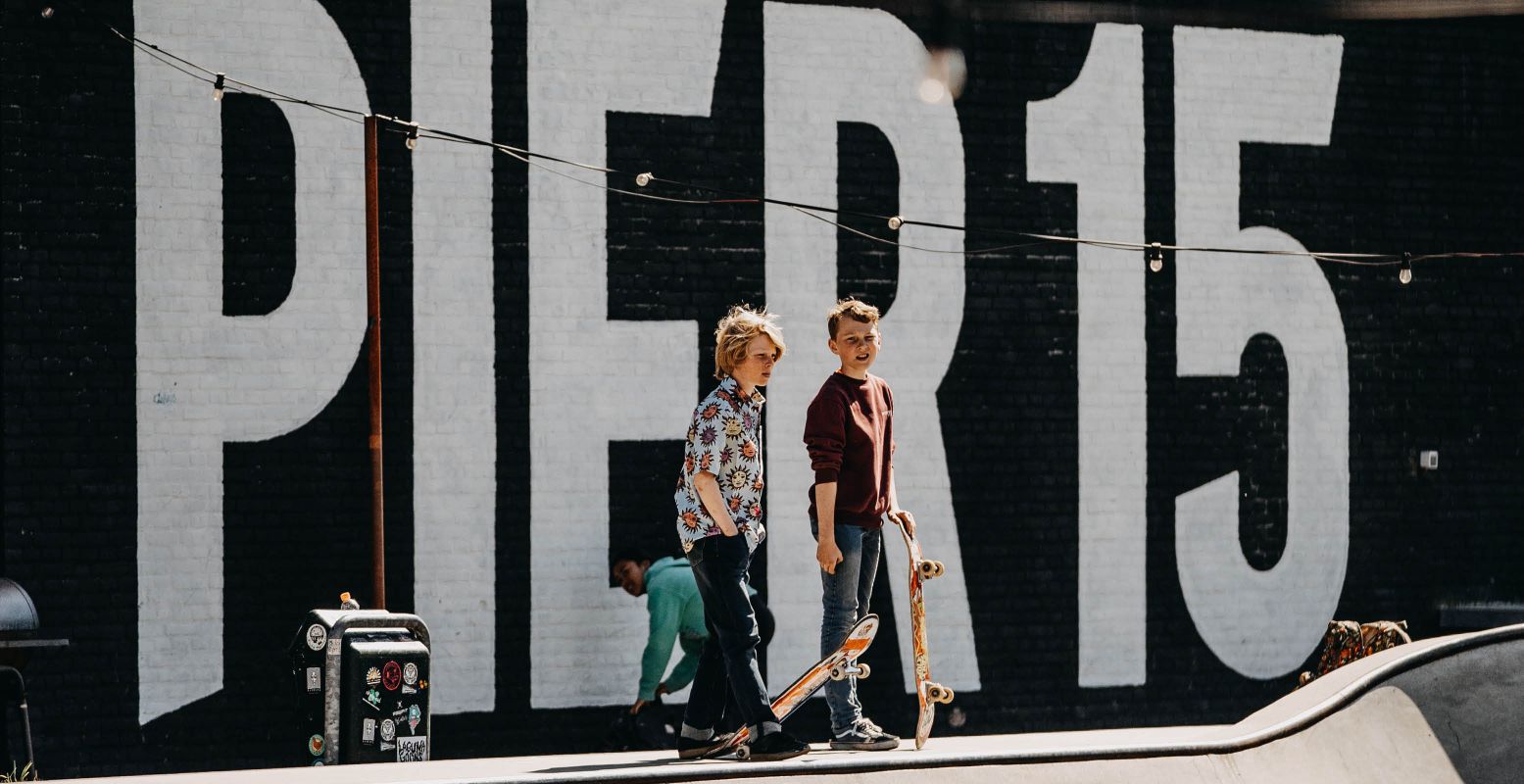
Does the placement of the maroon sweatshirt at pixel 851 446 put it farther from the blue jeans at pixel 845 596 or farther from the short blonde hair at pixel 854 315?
the short blonde hair at pixel 854 315

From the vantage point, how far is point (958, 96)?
11602 millimetres

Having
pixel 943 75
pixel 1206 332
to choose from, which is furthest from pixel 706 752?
pixel 1206 332

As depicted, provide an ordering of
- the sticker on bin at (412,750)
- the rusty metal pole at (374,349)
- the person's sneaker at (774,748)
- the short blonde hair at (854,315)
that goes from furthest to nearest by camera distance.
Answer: the rusty metal pole at (374,349) → the sticker on bin at (412,750) → the short blonde hair at (854,315) → the person's sneaker at (774,748)

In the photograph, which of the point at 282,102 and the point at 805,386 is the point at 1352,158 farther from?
the point at 282,102

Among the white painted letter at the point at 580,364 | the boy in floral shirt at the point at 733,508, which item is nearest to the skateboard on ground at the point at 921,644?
the boy in floral shirt at the point at 733,508

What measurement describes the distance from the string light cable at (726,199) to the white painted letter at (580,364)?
257 millimetres

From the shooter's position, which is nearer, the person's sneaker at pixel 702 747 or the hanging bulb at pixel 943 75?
the person's sneaker at pixel 702 747

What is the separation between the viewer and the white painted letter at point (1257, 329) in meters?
12.0

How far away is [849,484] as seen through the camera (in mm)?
7258

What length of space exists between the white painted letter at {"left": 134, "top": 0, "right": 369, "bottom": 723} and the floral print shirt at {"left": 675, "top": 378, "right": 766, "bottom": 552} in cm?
398

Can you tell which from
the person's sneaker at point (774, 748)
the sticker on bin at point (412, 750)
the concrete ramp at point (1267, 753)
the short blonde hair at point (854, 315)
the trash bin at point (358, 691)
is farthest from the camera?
the sticker on bin at point (412, 750)

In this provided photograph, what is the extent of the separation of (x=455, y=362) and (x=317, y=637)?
2975 mm

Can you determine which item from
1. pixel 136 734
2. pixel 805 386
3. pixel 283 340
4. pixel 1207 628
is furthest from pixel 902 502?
pixel 136 734

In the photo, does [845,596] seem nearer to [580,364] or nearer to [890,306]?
[580,364]
